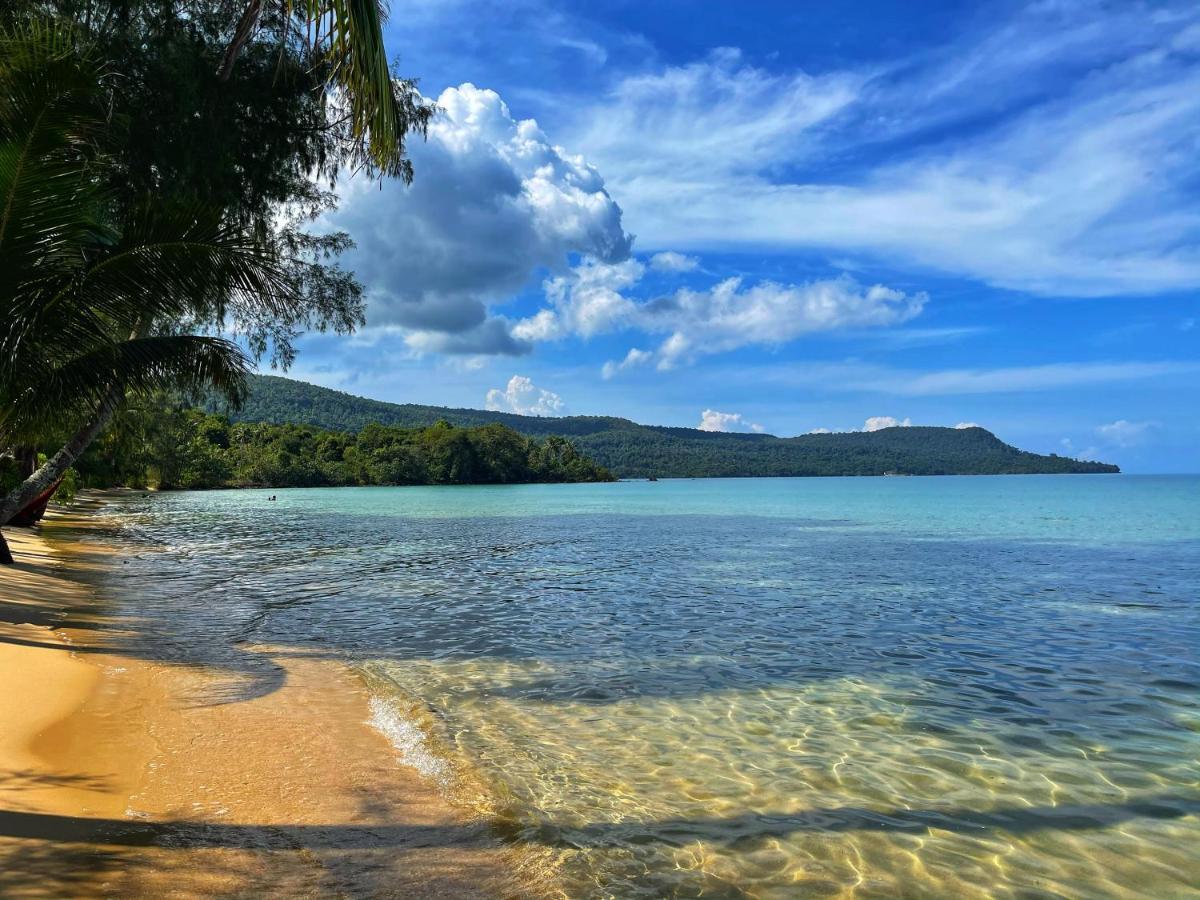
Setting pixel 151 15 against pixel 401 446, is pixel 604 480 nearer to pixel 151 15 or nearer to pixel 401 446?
pixel 401 446

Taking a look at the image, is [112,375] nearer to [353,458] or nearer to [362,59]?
[362,59]

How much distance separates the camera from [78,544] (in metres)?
24.9

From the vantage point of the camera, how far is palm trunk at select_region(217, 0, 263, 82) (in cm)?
877

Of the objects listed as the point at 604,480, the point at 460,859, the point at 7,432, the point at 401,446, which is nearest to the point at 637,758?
the point at 460,859

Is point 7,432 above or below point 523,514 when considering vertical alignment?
above

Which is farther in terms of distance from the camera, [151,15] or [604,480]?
[604,480]

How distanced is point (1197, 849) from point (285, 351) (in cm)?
1579

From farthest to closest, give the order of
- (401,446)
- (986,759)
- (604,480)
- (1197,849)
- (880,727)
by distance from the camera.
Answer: (604,480) → (401,446) → (880,727) → (986,759) → (1197,849)

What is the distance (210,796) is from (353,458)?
130756mm

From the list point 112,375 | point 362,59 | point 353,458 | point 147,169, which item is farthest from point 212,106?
point 353,458

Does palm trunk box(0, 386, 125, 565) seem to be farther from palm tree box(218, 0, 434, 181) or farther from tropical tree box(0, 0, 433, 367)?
palm tree box(218, 0, 434, 181)

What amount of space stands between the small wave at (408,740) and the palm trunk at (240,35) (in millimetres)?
8138

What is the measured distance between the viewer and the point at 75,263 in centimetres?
684

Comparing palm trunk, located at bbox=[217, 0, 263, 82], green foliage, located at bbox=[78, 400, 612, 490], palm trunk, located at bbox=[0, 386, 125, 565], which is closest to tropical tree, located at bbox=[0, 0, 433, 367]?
palm trunk, located at bbox=[217, 0, 263, 82]
